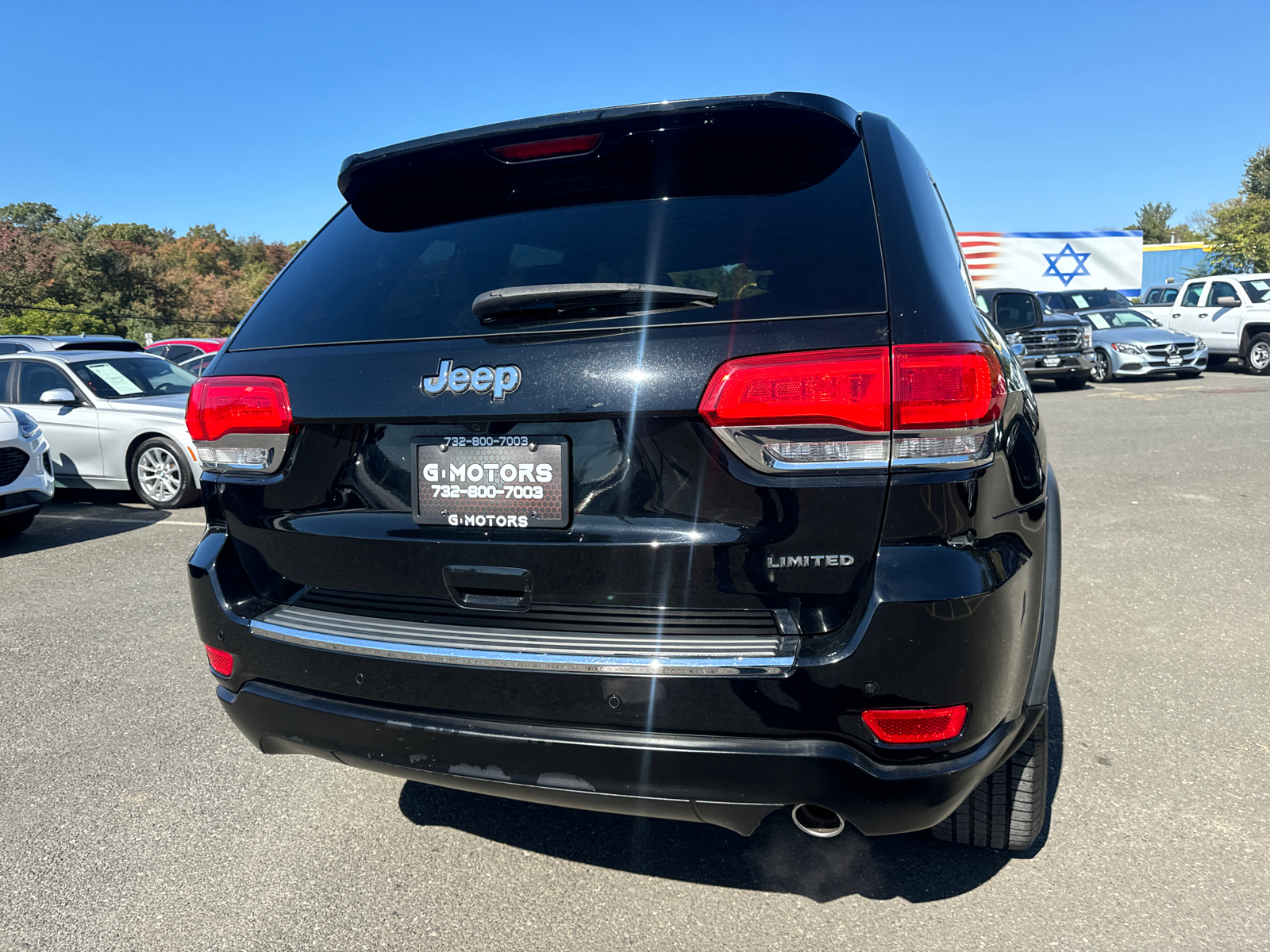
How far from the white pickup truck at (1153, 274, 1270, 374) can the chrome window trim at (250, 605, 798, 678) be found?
19.3 m

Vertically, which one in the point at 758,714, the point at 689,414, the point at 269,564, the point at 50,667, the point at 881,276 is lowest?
the point at 50,667

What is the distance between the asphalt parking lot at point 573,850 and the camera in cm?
221

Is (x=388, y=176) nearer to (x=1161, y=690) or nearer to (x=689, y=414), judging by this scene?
(x=689, y=414)

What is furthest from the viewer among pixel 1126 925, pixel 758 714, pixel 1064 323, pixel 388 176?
pixel 1064 323

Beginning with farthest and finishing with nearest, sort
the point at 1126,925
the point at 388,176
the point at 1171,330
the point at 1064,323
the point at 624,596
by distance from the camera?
1. the point at 1171,330
2. the point at 1064,323
3. the point at 388,176
4. the point at 1126,925
5. the point at 624,596

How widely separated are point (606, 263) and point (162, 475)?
7447mm

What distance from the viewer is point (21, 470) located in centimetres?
689

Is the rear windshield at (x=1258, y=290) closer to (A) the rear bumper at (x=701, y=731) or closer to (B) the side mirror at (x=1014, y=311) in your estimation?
(B) the side mirror at (x=1014, y=311)

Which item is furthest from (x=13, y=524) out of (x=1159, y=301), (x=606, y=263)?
(x=1159, y=301)

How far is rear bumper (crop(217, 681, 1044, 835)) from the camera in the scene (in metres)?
1.80

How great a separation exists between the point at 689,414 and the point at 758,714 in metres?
0.60

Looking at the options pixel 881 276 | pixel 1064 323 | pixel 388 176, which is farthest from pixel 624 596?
pixel 1064 323

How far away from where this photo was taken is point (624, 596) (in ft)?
6.22

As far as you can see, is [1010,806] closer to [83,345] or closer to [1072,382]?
[83,345]
